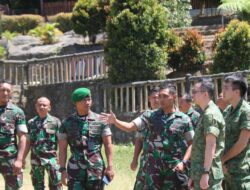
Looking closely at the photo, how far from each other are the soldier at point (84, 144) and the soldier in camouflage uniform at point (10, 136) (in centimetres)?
106

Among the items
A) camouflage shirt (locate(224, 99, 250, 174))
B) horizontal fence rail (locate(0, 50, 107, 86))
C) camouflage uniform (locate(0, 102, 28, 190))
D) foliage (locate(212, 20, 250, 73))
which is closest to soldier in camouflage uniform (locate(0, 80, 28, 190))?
camouflage uniform (locate(0, 102, 28, 190))

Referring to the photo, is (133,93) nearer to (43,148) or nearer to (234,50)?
(234,50)

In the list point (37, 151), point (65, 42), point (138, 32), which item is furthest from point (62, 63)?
point (37, 151)

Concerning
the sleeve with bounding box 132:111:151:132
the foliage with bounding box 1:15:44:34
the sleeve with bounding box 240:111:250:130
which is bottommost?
the sleeve with bounding box 132:111:151:132

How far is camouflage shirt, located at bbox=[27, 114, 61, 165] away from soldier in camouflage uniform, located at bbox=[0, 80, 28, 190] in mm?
620

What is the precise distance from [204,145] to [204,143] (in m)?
0.02

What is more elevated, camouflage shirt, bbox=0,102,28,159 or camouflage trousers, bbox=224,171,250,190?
camouflage shirt, bbox=0,102,28,159

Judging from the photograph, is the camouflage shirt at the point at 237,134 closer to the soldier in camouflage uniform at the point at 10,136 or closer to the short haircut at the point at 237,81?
the short haircut at the point at 237,81

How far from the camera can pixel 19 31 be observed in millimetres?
30688

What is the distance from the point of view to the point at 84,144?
22.9 ft

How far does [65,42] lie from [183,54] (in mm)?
9517

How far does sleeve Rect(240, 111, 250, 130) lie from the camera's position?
6.46 meters

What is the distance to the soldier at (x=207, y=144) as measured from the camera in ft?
19.9

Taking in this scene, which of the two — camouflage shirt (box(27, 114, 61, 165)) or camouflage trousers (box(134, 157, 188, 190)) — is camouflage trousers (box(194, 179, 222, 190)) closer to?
camouflage trousers (box(134, 157, 188, 190))
